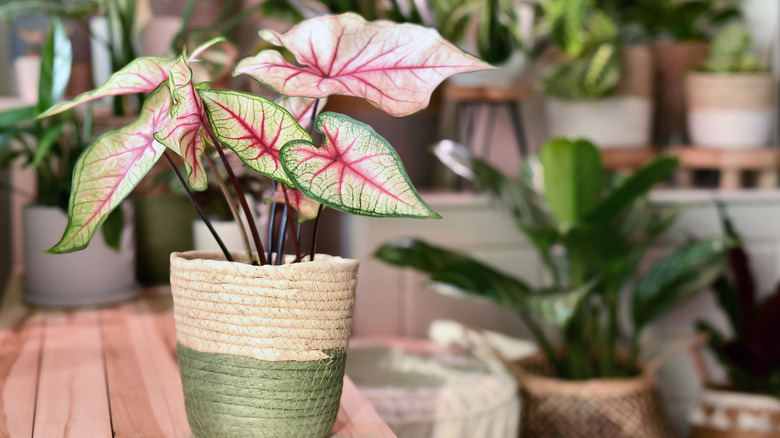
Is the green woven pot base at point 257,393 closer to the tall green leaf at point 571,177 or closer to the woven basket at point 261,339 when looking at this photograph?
the woven basket at point 261,339

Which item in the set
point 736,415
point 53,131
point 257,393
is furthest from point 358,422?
point 736,415

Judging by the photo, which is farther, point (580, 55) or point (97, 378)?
point (580, 55)

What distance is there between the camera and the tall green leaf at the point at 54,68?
3.52ft

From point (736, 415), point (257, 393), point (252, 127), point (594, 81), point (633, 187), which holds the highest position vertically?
point (594, 81)

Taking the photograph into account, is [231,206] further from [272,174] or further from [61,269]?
[61,269]

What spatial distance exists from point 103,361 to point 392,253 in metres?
0.66

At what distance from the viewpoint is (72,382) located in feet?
2.68

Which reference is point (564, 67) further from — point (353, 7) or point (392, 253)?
point (392, 253)

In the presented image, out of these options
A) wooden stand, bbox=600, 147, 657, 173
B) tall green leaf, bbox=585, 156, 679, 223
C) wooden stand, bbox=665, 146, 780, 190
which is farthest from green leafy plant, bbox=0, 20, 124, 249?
wooden stand, bbox=665, 146, 780, 190

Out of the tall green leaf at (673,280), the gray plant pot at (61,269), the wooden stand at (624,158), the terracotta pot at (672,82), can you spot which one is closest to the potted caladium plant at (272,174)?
the gray plant pot at (61,269)

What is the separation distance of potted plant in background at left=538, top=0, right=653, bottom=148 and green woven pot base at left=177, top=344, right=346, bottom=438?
1395 millimetres

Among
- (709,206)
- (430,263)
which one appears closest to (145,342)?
(430,263)

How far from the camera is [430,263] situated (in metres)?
1.46

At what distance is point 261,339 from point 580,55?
4.88 feet
